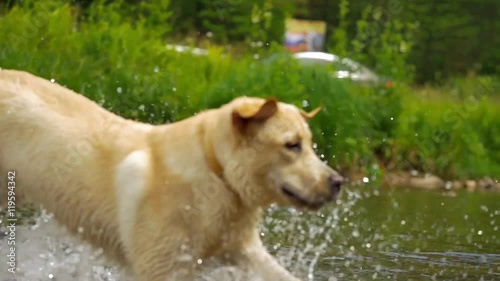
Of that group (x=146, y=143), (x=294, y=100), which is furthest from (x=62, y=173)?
(x=294, y=100)

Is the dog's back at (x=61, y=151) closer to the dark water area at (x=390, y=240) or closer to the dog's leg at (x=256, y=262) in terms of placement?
the dog's leg at (x=256, y=262)

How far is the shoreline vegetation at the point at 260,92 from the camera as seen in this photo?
1335 cm

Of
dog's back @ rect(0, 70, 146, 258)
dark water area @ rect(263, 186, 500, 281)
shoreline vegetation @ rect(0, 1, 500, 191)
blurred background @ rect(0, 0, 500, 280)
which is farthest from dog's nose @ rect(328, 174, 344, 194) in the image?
shoreline vegetation @ rect(0, 1, 500, 191)

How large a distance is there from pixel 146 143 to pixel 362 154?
8967 mm

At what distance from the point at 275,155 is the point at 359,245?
3.37 meters

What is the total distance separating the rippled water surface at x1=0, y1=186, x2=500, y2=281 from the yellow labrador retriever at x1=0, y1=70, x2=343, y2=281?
0.38m

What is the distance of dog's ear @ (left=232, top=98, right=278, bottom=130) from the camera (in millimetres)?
5539

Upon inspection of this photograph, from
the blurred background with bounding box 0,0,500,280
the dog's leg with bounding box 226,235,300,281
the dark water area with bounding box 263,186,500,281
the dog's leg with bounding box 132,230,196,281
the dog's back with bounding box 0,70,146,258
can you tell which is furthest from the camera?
the blurred background with bounding box 0,0,500,280

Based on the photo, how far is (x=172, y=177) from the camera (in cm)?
568

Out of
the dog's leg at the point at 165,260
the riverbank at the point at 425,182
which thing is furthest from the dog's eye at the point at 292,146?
the riverbank at the point at 425,182

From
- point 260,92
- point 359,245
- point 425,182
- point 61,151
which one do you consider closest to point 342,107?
point 260,92

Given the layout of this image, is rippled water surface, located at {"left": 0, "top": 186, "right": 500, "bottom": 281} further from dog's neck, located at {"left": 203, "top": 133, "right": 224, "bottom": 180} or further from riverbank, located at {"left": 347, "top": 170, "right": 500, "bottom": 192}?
riverbank, located at {"left": 347, "top": 170, "right": 500, "bottom": 192}

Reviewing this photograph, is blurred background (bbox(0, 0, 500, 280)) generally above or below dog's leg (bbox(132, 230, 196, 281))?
below

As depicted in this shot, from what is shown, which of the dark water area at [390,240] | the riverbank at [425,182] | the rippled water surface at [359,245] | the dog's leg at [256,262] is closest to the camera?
the dog's leg at [256,262]
